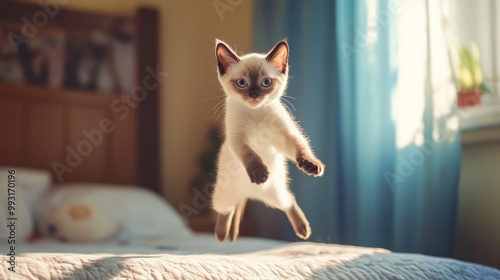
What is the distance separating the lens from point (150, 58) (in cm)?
322

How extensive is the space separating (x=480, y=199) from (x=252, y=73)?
62.6 inches

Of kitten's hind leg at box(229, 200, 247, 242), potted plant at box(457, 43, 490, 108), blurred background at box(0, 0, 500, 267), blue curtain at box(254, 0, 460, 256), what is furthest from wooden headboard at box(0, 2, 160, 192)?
kitten's hind leg at box(229, 200, 247, 242)

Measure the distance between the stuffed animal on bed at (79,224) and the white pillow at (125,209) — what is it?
3 cm

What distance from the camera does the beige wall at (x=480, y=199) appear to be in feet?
6.21

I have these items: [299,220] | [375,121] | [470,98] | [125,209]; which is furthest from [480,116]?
[125,209]


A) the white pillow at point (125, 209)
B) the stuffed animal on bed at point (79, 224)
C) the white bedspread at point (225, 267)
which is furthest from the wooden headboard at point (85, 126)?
the white bedspread at point (225, 267)

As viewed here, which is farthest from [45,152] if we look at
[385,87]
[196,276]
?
[196,276]

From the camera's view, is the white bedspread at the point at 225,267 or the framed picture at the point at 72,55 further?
the framed picture at the point at 72,55

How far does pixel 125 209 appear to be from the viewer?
8.52 ft

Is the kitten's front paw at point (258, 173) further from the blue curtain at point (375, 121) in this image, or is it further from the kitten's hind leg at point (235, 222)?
the blue curtain at point (375, 121)

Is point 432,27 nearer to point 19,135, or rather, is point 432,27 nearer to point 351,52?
point 351,52

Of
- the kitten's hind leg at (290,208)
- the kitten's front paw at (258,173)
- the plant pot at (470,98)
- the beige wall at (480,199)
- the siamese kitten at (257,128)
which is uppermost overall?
the plant pot at (470,98)

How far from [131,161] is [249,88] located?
2758 mm

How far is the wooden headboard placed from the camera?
117 inches
